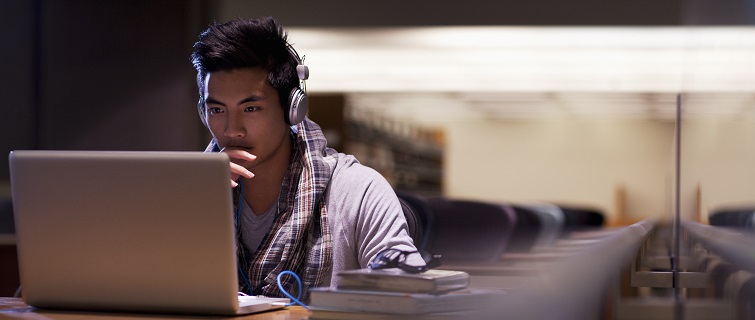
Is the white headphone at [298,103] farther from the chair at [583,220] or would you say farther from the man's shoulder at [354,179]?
the chair at [583,220]

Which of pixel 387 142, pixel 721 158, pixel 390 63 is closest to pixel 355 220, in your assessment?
pixel 721 158

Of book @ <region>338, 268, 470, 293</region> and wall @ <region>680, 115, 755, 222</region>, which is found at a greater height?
wall @ <region>680, 115, 755, 222</region>

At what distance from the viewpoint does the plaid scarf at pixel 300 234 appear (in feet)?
5.97

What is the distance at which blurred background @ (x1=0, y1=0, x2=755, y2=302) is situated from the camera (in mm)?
2416

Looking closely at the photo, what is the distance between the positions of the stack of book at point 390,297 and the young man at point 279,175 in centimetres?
48

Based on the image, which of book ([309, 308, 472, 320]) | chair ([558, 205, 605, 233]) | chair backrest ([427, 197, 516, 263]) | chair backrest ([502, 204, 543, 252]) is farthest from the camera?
chair ([558, 205, 605, 233])

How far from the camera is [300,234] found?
1.85 m

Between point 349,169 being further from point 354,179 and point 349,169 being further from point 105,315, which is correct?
point 105,315

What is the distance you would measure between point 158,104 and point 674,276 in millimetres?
5186

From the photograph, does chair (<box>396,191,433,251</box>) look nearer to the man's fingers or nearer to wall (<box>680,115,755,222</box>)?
the man's fingers

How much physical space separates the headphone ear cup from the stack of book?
0.68m

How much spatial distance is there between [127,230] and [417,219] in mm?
882

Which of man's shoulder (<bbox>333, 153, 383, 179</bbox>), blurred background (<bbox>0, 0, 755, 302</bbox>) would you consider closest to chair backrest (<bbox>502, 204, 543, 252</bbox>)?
blurred background (<bbox>0, 0, 755, 302</bbox>)

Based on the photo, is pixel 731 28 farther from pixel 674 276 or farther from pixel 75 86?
pixel 75 86
